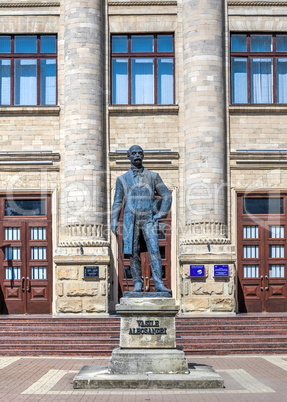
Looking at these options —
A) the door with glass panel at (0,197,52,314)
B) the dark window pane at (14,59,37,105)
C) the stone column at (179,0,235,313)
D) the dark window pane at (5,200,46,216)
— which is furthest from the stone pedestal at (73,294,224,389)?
the dark window pane at (14,59,37,105)

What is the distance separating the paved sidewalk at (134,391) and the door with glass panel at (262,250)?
6.25 metres

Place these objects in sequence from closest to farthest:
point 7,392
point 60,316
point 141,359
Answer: point 7,392
point 141,359
point 60,316

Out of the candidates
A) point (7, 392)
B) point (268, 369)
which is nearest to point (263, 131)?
point (268, 369)

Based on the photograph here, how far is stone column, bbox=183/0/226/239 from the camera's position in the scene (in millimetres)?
25188

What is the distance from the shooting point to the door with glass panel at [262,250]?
84.7 feet

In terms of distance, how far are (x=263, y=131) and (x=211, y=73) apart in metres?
2.62

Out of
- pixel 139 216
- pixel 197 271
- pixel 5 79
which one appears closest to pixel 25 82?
pixel 5 79

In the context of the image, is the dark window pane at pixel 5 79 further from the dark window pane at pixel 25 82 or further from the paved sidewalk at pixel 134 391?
the paved sidewalk at pixel 134 391

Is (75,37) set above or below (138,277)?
above

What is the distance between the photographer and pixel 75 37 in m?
25.7

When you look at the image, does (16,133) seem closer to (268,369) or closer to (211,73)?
(211,73)

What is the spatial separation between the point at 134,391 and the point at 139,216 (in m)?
3.78

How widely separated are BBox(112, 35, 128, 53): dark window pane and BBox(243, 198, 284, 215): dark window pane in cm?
670

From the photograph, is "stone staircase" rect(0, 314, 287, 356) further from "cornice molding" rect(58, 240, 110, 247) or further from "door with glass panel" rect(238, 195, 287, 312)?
"cornice molding" rect(58, 240, 110, 247)
